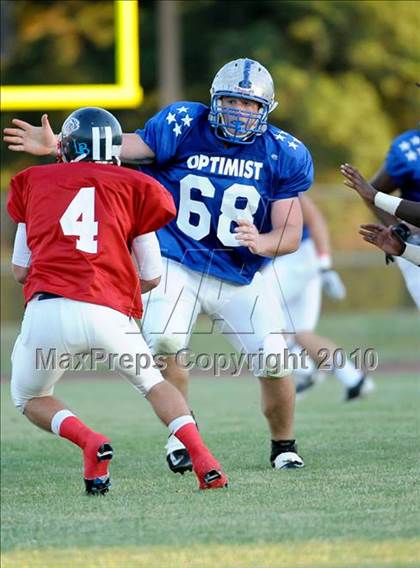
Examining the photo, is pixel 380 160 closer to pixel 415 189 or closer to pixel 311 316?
pixel 311 316

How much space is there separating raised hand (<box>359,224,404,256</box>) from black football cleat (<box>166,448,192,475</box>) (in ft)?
4.48

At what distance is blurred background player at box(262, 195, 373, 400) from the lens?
921 centimetres

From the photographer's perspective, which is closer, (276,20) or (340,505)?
(340,505)

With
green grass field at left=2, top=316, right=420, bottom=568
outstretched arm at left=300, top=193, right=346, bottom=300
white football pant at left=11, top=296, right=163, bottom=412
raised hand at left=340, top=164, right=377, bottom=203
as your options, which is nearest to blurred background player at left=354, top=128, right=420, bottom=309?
raised hand at left=340, top=164, right=377, bottom=203

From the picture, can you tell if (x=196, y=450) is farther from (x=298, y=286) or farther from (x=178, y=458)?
(x=298, y=286)

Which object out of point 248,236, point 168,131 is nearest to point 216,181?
point 168,131

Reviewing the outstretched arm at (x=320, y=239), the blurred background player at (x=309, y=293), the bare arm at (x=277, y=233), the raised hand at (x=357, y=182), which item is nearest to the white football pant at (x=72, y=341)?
the bare arm at (x=277, y=233)

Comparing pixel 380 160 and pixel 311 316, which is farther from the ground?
pixel 311 316

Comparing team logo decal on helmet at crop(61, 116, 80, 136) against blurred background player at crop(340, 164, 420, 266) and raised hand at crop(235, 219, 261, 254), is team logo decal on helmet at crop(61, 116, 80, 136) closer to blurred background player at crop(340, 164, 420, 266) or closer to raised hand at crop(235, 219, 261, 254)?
raised hand at crop(235, 219, 261, 254)

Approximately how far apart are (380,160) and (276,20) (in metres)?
3.02

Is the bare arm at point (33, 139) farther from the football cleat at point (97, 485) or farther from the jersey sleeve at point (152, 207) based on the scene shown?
the football cleat at point (97, 485)

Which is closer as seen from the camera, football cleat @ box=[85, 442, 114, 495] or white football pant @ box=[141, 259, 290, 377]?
football cleat @ box=[85, 442, 114, 495]

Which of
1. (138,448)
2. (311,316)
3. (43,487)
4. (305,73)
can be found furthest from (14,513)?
(305,73)

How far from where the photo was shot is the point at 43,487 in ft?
17.7
